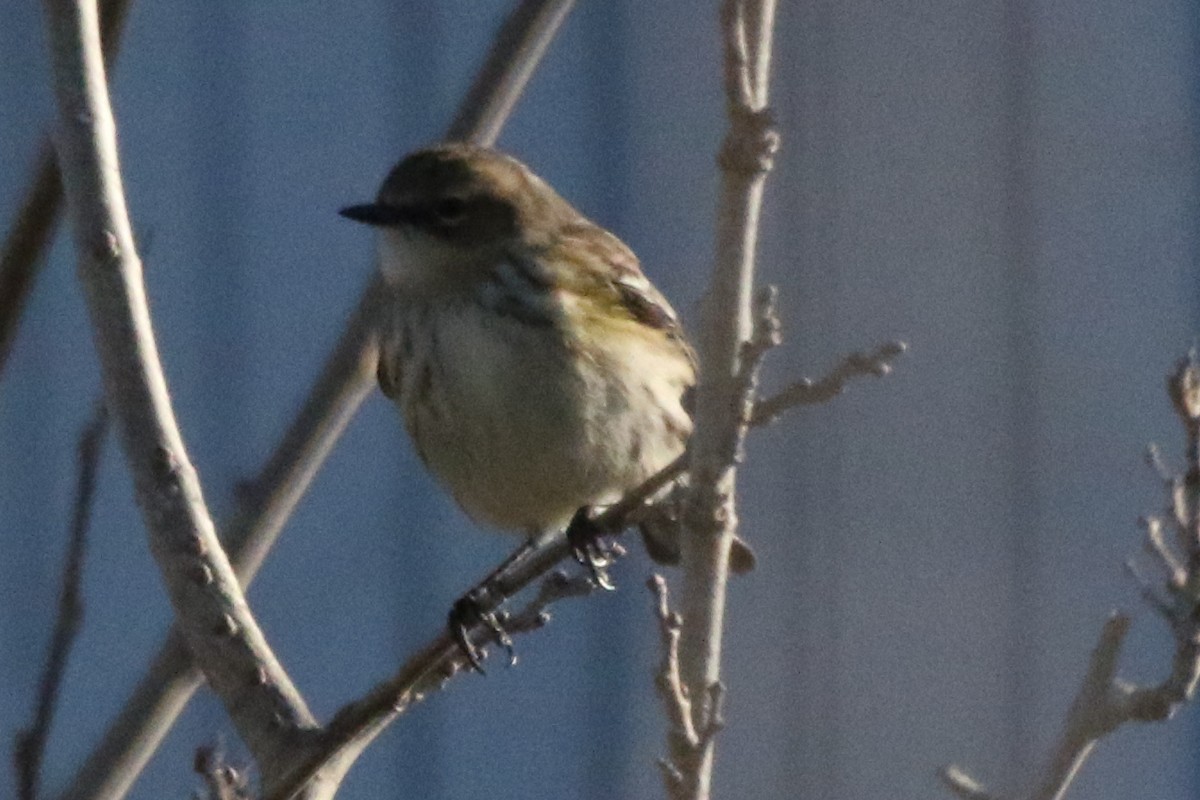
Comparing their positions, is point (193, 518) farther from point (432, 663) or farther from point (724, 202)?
point (724, 202)

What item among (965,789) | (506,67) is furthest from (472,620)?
(965,789)

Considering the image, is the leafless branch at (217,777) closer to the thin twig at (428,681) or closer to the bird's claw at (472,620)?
the thin twig at (428,681)

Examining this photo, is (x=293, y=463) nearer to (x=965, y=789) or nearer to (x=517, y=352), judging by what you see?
(x=517, y=352)

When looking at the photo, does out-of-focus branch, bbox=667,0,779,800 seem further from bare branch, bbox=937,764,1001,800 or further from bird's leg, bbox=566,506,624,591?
bird's leg, bbox=566,506,624,591

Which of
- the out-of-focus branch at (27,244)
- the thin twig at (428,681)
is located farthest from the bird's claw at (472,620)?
the out-of-focus branch at (27,244)

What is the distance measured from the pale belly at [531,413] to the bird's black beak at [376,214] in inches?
7.2

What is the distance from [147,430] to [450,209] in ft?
4.43

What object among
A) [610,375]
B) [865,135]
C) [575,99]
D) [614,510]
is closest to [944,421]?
[865,135]

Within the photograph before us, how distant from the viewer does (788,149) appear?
5668mm

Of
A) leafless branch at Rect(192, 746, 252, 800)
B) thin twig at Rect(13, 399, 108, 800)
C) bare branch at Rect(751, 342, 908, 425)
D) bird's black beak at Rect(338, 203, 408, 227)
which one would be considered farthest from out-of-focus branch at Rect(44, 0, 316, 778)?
bird's black beak at Rect(338, 203, 408, 227)

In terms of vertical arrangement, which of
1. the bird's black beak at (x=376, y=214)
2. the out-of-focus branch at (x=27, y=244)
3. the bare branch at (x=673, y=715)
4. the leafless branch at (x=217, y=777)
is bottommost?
the leafless branch at (x=217, y=777)

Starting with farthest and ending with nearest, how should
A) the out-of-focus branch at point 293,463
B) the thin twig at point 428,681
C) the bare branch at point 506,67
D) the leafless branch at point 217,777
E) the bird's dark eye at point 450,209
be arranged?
the bird's dark eye at point 450,209 < the bare branch at point 506,67 < the out-of-focus branch at point 293,463 < the thin twig at point 428,681 < the leafless branch at point 217,777

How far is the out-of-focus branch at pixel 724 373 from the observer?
176 centimetres

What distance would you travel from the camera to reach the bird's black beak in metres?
3.38
